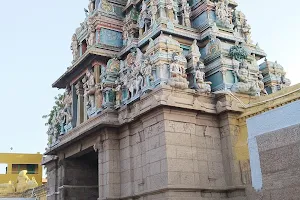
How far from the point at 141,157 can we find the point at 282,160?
20.3 ft

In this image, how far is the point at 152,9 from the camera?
18.5 m

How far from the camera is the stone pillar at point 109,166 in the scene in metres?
16.1

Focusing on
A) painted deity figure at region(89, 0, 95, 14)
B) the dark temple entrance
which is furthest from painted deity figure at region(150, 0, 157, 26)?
the dark temple entrance

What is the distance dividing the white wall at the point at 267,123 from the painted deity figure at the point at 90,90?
884cm

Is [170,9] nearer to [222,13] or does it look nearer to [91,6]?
[222,13]

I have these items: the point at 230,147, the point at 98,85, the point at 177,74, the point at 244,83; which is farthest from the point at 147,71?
the point at 230,147

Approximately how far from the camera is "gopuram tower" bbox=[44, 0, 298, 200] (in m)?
14.4

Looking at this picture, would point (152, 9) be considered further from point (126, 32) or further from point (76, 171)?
point (76, 171)

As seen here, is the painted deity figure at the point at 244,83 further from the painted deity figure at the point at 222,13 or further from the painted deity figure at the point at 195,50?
the painted deity figure at the point at 222,13

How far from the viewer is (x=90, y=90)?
63.3 feet

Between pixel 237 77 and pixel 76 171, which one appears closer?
pixel 237 77

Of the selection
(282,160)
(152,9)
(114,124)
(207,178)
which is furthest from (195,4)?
(282,160)

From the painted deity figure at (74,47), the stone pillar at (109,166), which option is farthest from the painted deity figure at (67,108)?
the stone pillar at (109,166)

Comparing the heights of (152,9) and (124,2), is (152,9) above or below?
below
